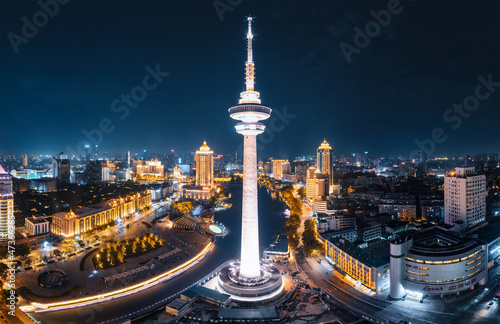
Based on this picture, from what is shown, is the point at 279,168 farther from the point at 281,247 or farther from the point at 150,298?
the point at 150,298

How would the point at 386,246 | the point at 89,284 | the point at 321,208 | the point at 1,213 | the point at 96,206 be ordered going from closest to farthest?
the point at 89,284, the point at 386,246, the point at 1,213, the point at 96,206, the point at 321,208

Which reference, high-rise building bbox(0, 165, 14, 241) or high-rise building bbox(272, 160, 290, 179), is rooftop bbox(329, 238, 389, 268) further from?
high-rise building bbox(272, 160, 290, 179)

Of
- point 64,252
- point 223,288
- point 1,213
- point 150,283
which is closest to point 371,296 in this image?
point 223,288

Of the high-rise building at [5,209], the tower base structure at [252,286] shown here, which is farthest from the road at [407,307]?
the high-rise building at [5,209]

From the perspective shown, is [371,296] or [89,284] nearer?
[371,296]

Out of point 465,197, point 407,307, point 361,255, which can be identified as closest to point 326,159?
point 465,197

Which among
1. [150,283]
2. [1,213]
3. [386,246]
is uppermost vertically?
[1,213]

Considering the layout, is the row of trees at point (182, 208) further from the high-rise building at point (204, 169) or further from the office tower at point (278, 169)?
the office tower at point (278, 169)

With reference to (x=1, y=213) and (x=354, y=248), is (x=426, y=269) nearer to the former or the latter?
(x=354, y=248)
